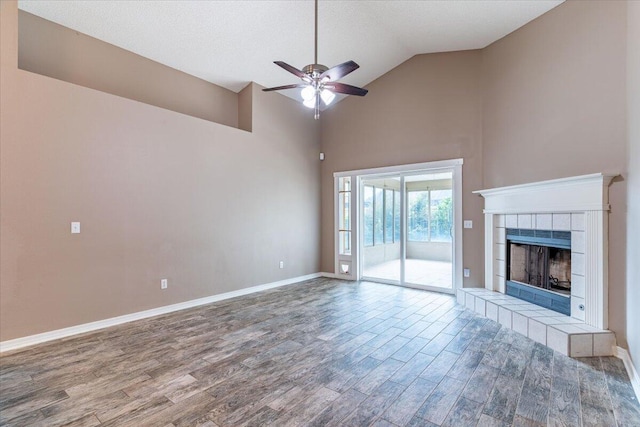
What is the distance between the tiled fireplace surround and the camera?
289cm

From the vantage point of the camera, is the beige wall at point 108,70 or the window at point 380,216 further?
the window at point 380,216

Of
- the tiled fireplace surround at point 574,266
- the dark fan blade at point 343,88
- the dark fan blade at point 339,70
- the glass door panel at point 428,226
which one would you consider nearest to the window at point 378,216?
the glass door panel at point 428,226

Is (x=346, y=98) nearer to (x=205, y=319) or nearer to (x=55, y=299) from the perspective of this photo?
(x=205, y=319)

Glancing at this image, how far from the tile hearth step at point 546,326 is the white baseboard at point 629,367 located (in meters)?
0.05

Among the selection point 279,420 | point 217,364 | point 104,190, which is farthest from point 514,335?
point 104,190

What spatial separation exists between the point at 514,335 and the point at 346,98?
199 inches

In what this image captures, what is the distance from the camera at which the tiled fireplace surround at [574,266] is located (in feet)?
9.49

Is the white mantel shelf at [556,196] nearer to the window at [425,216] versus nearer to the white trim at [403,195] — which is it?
the white trim at [403,195]

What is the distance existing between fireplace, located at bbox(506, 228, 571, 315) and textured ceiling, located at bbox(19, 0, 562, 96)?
9.02 feet

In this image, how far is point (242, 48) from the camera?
14.9 feet

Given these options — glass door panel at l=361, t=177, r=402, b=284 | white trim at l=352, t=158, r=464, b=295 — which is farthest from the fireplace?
glass door panel at l=361, t=177, r=402, b=284

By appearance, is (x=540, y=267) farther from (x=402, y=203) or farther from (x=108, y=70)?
(x=108, y=70)

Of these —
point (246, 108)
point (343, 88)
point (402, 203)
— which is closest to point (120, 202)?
point (246, 108)

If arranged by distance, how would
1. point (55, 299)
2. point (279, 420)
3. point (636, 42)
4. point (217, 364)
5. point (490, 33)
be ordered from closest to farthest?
point (279, 420) < point (636, 42) < point (217, 364) < point (55, 299) < point (490, 33)
